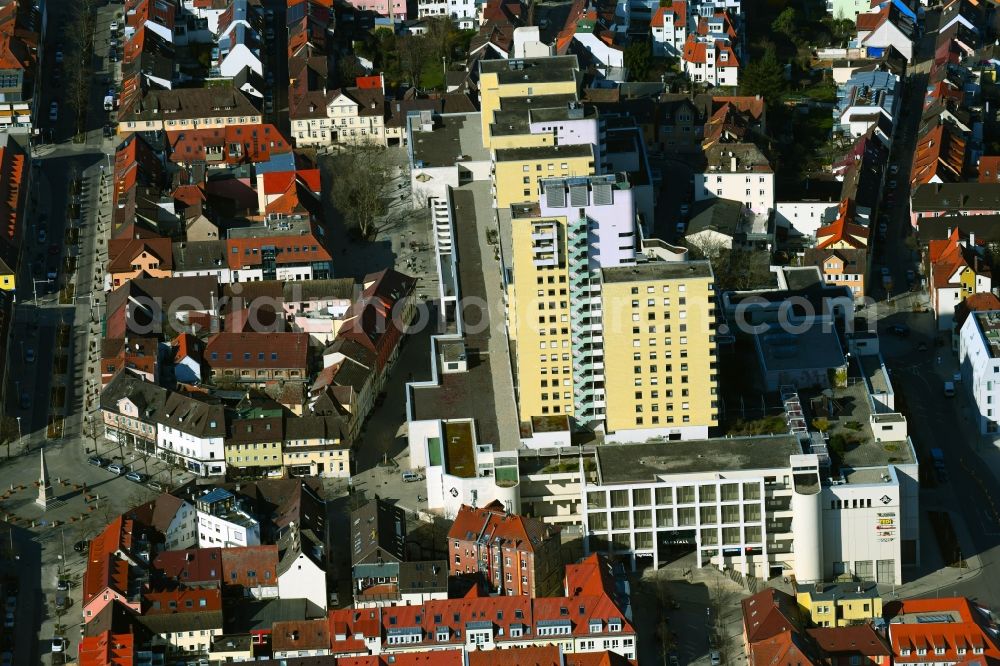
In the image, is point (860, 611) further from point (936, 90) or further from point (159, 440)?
point (936, 90)

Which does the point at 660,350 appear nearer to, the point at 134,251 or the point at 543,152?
the point at 543,152

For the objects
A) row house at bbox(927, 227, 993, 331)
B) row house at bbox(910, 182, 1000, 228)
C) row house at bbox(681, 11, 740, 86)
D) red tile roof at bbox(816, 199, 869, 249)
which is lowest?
row house at bbox(927, 227, 993, 331)

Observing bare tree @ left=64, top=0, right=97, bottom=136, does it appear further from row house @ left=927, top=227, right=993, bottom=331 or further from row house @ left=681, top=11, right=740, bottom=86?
row house @ left=927, top=227, right=993, bottom=331

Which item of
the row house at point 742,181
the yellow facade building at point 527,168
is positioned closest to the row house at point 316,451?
the yellow facade building at point 527,168

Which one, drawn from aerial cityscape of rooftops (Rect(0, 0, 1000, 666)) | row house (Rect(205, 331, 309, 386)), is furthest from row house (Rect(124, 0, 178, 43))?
row house (Rect(205, 331, 309, 386))

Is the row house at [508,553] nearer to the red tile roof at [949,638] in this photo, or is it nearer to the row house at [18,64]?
the red tile roof at [949,638]

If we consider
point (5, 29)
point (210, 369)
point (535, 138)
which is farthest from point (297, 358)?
point (5, 29)

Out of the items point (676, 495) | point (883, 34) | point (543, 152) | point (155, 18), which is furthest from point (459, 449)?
point (883, 34)
